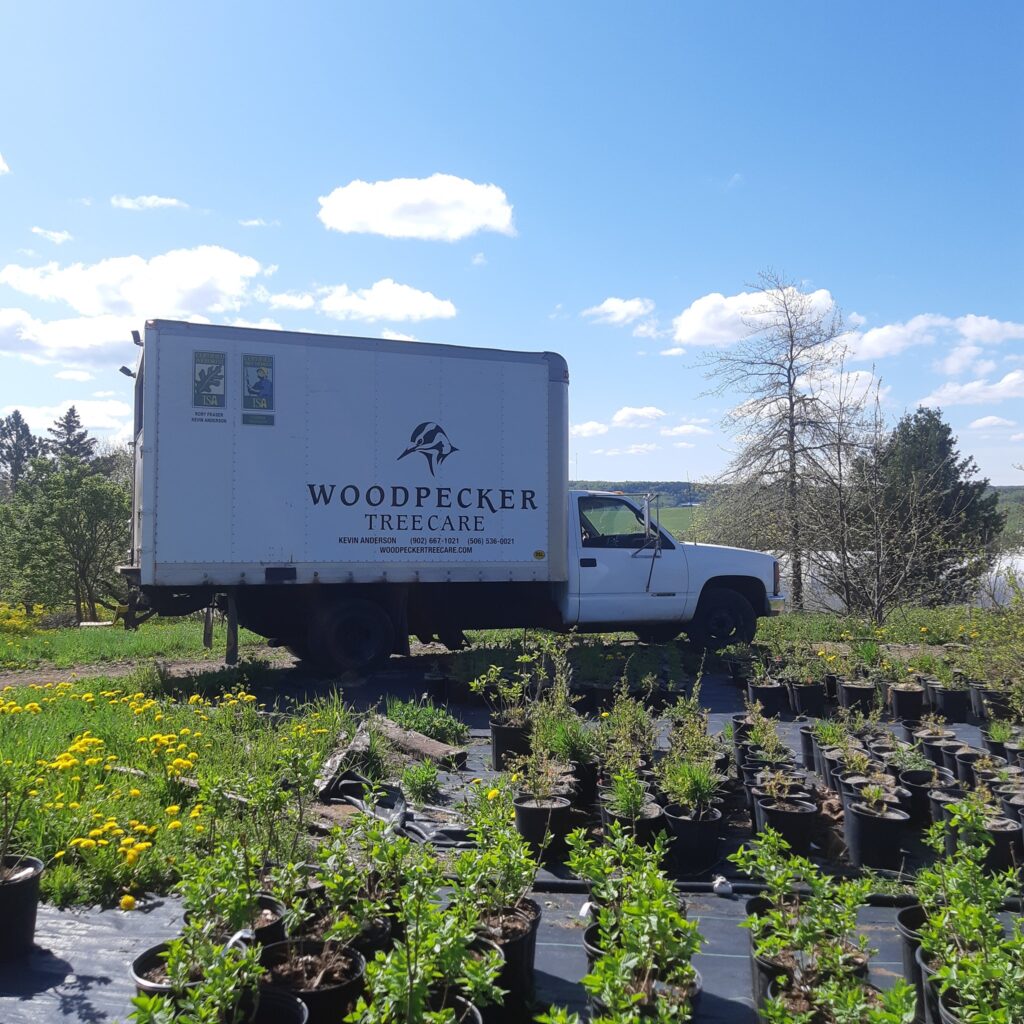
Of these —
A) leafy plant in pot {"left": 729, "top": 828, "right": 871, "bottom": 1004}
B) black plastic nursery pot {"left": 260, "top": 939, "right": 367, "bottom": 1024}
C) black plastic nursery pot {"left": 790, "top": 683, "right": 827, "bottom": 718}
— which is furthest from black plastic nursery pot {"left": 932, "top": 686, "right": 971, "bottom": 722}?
black plastic nursery pot {"left": 260, "top": 939, "right": 367, "bottom": 1024}

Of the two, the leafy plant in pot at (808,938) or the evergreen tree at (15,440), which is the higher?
the evergreen tree at (15,440)

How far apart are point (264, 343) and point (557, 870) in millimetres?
6799

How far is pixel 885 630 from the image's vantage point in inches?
434

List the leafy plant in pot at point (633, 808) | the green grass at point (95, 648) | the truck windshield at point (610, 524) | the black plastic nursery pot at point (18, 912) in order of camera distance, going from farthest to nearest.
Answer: the green grass at point (95, 648)
the truck windshield at point (610, 524)
the leafy plant in pot at point (633, 808)
the black plastic nursery pot at point (18, 912)

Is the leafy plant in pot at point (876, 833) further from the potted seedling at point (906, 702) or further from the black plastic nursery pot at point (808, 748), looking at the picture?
the potted seedling at point (906, 702)

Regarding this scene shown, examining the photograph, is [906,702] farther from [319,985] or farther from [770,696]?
[319,985]

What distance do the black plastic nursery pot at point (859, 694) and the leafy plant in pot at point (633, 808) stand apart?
430 cm

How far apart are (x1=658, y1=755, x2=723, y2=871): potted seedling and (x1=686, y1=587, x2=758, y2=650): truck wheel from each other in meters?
6.83

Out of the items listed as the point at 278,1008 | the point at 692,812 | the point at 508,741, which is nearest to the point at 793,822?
the point at 692,812

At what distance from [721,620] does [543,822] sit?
288 inches

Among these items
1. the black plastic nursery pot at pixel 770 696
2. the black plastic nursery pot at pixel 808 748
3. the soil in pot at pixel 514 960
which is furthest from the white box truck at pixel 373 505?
the soil in pot at pixel 514 960

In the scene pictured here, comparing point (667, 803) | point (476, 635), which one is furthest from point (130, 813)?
point (476, 635)

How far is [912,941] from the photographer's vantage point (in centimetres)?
298

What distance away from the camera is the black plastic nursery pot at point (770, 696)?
8.21 m
